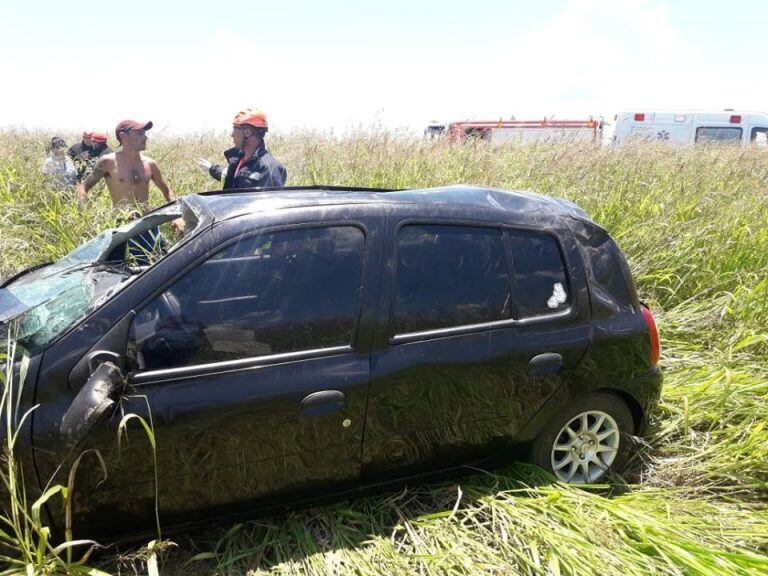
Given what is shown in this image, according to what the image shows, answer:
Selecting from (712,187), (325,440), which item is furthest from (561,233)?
(712,187)

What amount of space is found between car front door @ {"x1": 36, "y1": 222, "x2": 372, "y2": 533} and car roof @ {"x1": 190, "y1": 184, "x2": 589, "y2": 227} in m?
0.16

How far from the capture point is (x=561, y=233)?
9.19 feet

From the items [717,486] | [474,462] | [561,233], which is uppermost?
[561,233]

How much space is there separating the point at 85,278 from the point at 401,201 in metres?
1.47

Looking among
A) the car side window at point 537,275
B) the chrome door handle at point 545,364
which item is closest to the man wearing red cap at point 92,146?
the car side window at point 537,275

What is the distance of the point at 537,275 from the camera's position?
8.93 ft

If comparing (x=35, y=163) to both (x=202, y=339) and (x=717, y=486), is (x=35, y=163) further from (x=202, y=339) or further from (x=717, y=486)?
(x=717, y=486)

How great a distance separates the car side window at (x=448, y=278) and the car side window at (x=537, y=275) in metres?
0.07

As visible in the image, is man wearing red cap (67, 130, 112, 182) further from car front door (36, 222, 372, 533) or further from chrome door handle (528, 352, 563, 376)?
chrome door handle (528, 352, 563, 376)

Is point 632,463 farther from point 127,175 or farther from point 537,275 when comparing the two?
point 127,175

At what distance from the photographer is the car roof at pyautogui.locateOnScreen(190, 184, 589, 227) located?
2375 mm

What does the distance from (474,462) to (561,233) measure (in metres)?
1.22

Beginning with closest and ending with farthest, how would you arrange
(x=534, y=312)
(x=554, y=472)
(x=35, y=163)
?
(x=534, y=312), (x=554, y=472), (x=35, y=163)

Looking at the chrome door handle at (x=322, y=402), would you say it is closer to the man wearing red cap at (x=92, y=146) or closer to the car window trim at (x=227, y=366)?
the car window trim at (x=227, y=366)
